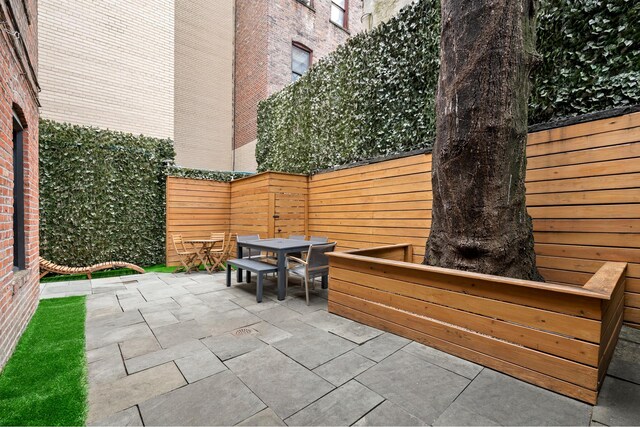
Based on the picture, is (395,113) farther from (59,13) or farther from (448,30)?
(59,13)

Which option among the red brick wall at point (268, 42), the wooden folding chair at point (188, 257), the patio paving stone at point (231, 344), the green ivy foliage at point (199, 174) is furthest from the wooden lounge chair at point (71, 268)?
the red brick wall at point (268, 42)

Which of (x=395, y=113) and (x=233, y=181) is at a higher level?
(x=395, y=113)

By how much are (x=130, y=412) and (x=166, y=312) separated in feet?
6.73

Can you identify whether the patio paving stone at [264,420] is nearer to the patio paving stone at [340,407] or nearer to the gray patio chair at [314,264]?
the patio paving stone at [340,407]

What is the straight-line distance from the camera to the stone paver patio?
1.67 meters

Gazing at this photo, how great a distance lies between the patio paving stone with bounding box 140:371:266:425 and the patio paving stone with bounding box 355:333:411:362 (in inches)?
40.3

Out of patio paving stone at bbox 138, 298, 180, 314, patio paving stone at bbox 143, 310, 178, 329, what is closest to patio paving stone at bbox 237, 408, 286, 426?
patio paving stone at bbox 143, 310, 178, 329

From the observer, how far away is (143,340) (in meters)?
2.77

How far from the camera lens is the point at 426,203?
14.8 feet

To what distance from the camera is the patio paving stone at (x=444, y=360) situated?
2.15 m

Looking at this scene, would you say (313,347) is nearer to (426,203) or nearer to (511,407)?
(511,407)

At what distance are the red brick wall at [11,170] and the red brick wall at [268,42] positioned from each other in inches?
275

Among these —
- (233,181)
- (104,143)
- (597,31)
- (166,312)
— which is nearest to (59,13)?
(104,143)

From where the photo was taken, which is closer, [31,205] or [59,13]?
[31,205]
